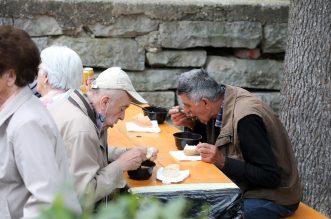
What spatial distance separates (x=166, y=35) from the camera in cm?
596

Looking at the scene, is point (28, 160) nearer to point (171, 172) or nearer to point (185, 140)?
point (171, 172)

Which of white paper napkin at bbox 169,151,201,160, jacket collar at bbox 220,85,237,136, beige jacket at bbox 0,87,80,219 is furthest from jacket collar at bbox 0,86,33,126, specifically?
jacket collar at bbox 220,85,237,136

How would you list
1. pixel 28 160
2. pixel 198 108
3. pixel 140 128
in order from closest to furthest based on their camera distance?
pixel 28 160 < pixel 198 108 < pixel 140 128

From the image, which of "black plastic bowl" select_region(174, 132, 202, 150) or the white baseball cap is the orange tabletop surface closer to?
"black plastic bowl" select_region(174, 132, 202, 150)

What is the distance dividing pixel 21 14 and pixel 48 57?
2.49 metres

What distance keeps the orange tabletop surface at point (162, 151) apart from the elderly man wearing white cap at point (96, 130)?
0.21 m

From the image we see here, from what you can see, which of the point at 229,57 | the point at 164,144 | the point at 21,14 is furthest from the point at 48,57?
the point at 229,57

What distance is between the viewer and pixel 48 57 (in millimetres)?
3479

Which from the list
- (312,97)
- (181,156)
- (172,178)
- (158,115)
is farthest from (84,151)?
(312,97)

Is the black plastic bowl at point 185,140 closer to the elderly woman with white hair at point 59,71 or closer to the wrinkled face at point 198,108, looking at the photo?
the wrinkled face at point 198,108

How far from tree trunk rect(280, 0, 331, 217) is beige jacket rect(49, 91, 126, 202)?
2146 mm

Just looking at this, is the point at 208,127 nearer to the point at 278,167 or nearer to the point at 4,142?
the point at 278,167

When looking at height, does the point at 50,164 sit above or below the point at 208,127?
above

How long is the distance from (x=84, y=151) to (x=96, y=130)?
0.15m
